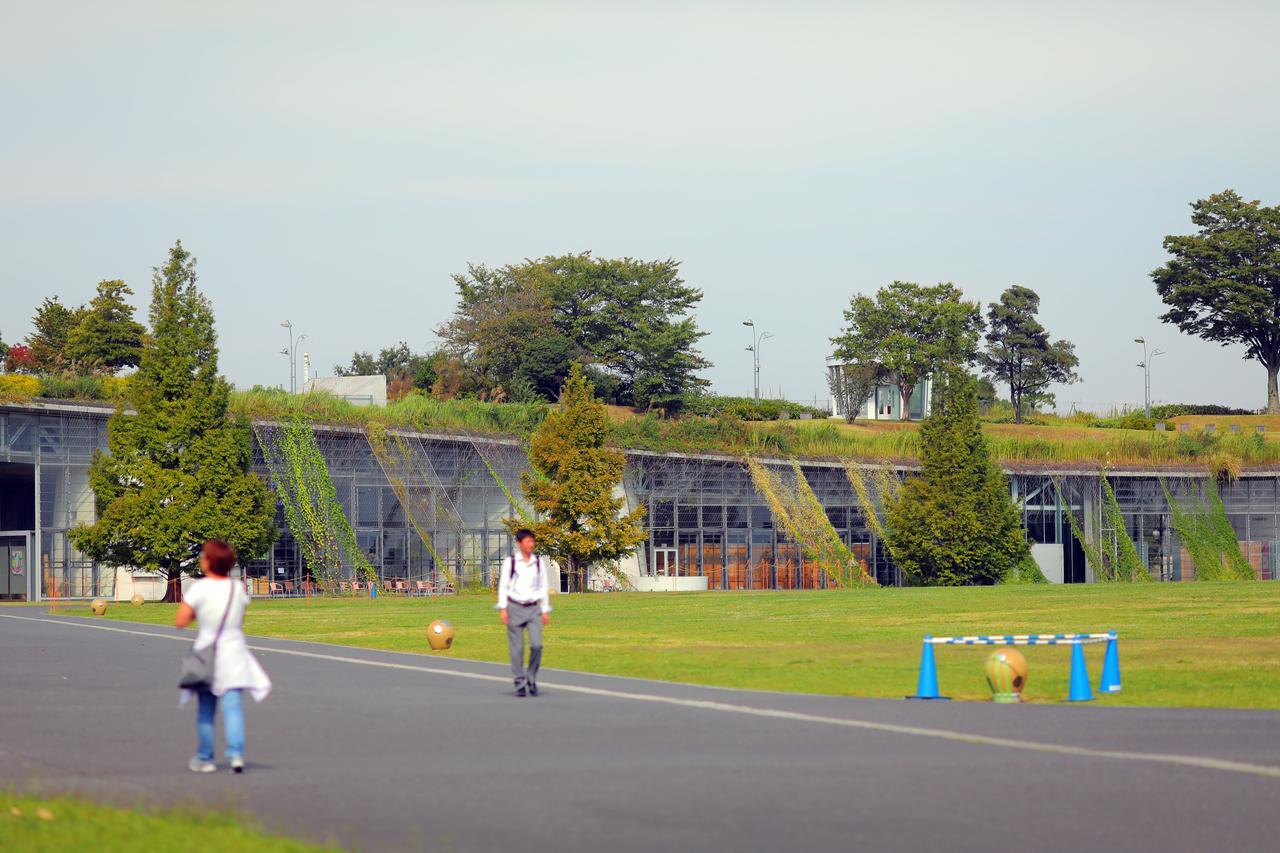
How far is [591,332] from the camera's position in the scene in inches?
4449

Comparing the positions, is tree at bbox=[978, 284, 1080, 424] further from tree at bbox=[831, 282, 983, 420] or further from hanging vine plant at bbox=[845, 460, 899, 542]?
hanging vine plant at bbox=[845, 460, 899, 542]

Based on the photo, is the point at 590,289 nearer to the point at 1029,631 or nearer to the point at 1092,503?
the point at 1092,503

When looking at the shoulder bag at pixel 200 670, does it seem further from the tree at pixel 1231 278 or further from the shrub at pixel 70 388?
the tree at pixel 1231 278

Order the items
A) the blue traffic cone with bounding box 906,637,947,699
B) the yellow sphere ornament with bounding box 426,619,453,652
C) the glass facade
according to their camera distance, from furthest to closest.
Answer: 1. the glass facade
2. the yellow sphere ornament with bounding box 426,619,453,652
3. the blue traffic cone with bounding box 906,637,947,699

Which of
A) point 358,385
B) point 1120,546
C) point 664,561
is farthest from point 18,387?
point 1120,546

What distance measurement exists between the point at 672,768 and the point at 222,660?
10.9 feet

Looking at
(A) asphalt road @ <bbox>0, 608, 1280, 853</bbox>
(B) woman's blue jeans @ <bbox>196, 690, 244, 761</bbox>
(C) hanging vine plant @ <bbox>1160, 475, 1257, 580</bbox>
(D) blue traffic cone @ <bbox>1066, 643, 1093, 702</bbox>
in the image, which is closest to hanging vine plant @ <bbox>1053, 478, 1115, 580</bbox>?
(C) hanging vine plant @ <bbox>1160, 475, 1257, 580</bbox>

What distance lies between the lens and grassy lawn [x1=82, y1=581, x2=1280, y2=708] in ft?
67.9

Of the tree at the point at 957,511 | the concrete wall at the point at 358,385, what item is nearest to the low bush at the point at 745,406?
the concrete wall at the point at 358,385

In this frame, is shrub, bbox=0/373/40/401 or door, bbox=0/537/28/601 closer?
shrub, bbox=0/373/40/401

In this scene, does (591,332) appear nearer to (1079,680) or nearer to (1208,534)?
(1208,534)

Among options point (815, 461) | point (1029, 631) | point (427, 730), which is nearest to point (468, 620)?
point (1029, 631)

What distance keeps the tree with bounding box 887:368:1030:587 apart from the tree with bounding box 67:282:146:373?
5334 cm

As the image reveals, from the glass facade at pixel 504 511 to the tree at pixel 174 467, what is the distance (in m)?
3.46
